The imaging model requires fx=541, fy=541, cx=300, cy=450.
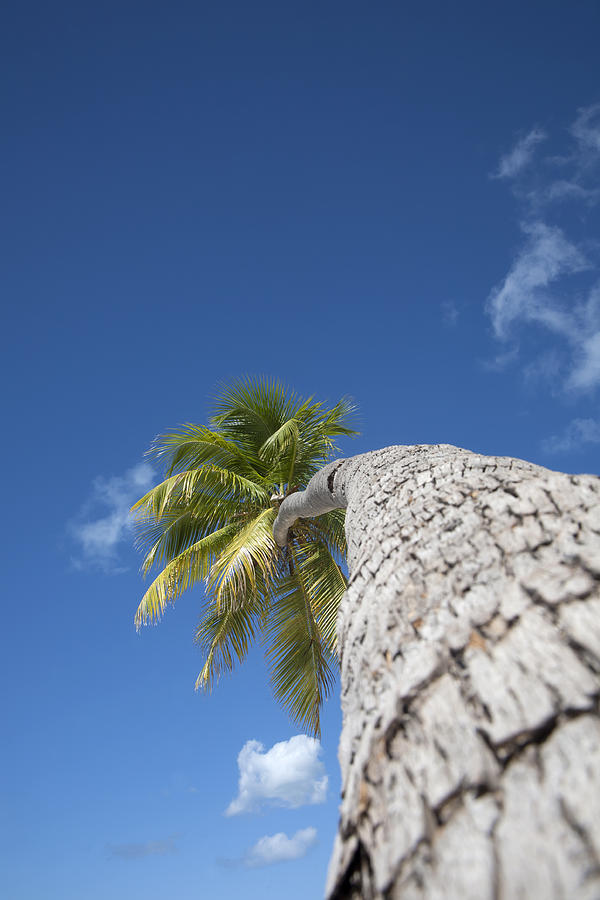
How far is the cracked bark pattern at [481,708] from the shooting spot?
76cm

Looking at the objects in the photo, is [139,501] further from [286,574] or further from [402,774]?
[402,774]

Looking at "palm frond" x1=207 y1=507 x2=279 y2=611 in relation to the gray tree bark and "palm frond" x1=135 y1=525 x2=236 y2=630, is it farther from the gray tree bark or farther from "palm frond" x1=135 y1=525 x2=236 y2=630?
the gray tree bark

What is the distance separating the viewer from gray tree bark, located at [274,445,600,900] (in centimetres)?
76

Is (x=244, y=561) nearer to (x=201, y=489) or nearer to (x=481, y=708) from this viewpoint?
(x=201, y=489)

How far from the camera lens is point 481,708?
95 cm

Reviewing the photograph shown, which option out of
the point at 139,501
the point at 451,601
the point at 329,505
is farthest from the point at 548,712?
the point at 139,501

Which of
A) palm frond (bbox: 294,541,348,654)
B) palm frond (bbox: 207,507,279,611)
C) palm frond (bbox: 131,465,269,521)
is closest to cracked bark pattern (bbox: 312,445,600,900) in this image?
palm frond (bbox: 207,507,279,611)

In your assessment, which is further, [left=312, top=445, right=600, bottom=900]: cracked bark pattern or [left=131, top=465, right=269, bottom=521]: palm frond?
[left=131, top=465, right=269, bottom=521]: palm frond

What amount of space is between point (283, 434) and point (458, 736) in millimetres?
7184

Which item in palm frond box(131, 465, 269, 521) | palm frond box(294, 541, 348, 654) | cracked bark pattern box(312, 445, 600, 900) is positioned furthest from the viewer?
palm frond box(294, 541, 348, 654)

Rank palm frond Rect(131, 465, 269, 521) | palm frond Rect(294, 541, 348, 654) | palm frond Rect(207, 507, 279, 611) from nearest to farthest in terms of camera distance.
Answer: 1. palm frond Rect(207, 507, 279, 611)
2. palm frond Rect(131, 465, 269, 521)
3. palm frond Rect(294, 541, 348, 654)

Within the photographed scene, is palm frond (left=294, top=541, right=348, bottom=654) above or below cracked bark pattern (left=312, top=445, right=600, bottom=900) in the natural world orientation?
above

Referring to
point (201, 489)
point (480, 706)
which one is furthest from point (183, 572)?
point (480, 706)

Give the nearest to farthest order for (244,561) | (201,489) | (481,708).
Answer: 1. (481,708)
2. (244,561)
3. (201,489)
